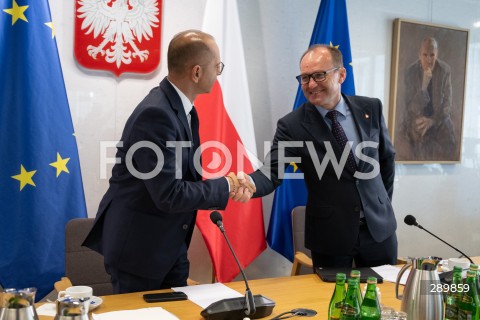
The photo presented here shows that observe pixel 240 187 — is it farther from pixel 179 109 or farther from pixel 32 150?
pixel 32 150

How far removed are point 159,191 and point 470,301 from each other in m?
1.12

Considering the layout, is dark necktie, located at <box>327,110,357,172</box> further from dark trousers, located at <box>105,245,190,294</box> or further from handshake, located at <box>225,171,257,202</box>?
dark trousers, located at <box>105,245,190,294</box>

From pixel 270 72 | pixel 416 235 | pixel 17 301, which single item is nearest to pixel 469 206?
pixel 416 235

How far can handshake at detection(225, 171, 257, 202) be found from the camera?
7.70 ft

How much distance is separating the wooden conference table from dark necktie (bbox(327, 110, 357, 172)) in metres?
0.61

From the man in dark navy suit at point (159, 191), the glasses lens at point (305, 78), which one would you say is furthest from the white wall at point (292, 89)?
the man in dark navy suit at point (159, 191)

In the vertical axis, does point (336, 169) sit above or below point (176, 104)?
below

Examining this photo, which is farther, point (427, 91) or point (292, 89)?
point (427, 91)

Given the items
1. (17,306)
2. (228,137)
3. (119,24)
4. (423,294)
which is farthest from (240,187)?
(17,306)

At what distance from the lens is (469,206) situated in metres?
4.61

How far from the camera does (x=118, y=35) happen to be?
3.10m

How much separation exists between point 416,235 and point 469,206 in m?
0.66

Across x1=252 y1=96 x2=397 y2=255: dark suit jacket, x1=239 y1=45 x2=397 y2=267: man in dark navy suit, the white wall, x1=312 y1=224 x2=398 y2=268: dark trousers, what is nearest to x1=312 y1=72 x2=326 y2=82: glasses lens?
x1=239 y1=45 x2=397 y2=267: man in dark navy suit

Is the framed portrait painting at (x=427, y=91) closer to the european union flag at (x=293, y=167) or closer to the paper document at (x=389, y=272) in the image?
the european union flag at (x=293, y=167)
